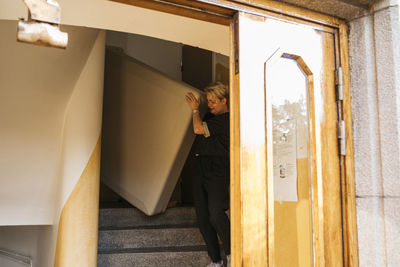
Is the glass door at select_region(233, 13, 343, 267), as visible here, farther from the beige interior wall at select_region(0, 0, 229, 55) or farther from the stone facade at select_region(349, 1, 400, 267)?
the beige interior wall at select_region(0, 0, 229, 55)

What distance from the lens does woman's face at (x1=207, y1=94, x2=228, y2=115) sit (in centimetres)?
295

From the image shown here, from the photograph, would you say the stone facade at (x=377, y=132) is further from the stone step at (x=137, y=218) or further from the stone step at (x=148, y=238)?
the stone step at (x=137, y=218)

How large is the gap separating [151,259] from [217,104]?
1432 mm

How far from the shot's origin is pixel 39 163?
357 centimetres

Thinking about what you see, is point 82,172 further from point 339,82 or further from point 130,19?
point 339,82

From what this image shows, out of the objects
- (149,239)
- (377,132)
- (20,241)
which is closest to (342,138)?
(377,132)

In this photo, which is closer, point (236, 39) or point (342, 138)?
point (236, 39)

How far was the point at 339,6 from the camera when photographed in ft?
5.13

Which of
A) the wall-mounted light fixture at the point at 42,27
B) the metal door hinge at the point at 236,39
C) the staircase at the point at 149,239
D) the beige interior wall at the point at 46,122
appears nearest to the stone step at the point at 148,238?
the staircase at the point at 149,239

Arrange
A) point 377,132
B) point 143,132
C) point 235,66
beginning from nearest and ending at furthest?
point 235,66
point 377,132
point 143,132

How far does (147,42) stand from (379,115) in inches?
186

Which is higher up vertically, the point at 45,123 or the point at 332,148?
the point at 45,123

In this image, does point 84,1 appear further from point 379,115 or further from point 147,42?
point 147,42

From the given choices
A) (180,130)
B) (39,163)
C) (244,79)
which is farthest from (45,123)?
(244,79)
